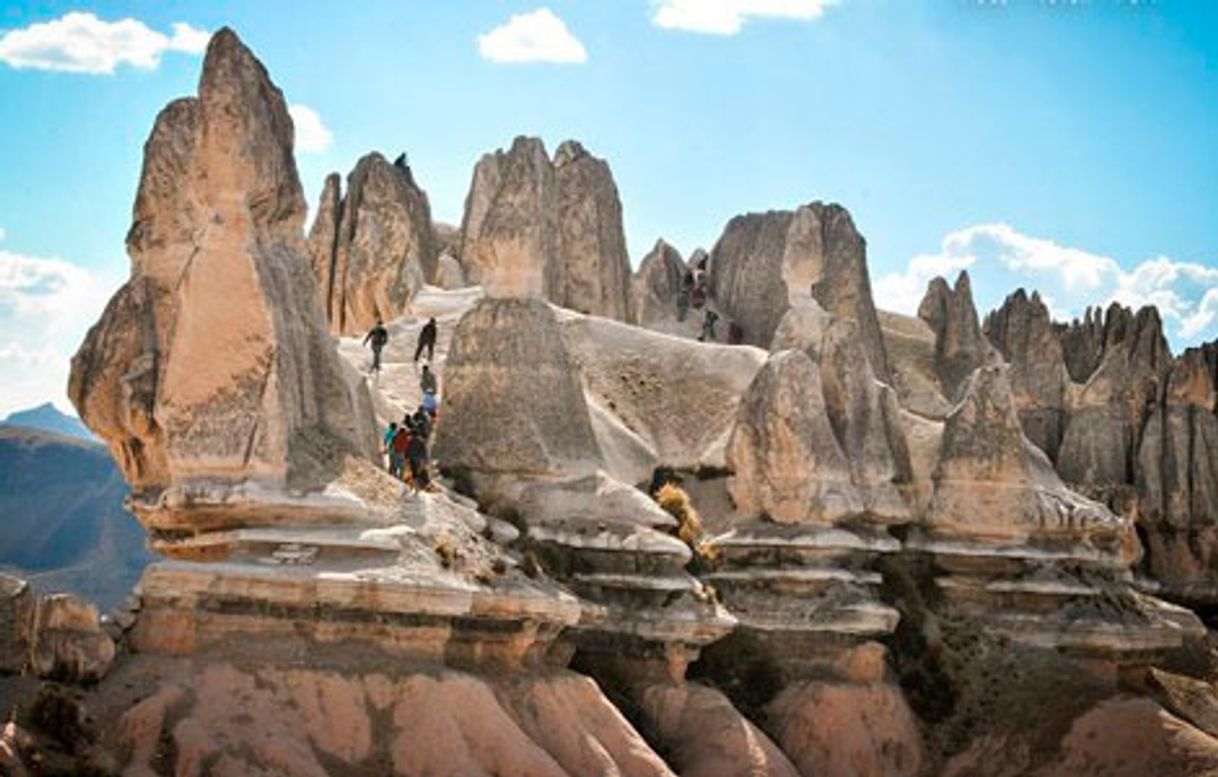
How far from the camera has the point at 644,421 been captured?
44.8 metres

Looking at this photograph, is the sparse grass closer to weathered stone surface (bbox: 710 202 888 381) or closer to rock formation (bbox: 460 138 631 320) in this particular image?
rock formation (bbox: 460 138 631 320)

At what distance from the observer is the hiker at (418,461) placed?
101ft

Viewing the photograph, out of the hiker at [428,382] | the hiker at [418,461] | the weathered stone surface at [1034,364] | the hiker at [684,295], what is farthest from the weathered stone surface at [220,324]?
the weathered stone surface at [1034,364]

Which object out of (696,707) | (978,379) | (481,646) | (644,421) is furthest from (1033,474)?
(481,646)

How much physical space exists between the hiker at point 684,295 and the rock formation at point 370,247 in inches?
277

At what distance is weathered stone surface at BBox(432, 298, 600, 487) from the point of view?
3500 cm

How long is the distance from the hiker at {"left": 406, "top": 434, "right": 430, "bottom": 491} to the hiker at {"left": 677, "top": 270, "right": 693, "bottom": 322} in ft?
96.4

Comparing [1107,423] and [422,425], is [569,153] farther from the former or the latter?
[422,425]

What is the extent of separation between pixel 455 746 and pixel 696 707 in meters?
8.23

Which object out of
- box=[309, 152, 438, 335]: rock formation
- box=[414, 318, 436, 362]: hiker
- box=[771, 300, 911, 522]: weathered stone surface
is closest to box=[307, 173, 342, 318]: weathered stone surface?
box=[309, 152, 438, 335]: rock formation

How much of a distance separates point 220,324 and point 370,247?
28653mm

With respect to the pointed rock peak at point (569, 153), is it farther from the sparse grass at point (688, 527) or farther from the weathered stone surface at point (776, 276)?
the sparse grass at point (688, 527)

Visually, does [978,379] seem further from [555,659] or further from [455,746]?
[455,746]

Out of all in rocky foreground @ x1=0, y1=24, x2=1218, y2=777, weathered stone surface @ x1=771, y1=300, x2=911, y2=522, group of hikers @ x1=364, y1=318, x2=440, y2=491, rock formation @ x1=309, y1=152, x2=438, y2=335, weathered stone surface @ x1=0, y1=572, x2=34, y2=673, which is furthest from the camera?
rock formation @ x1=309, y1=152, x2=438, y2=335
